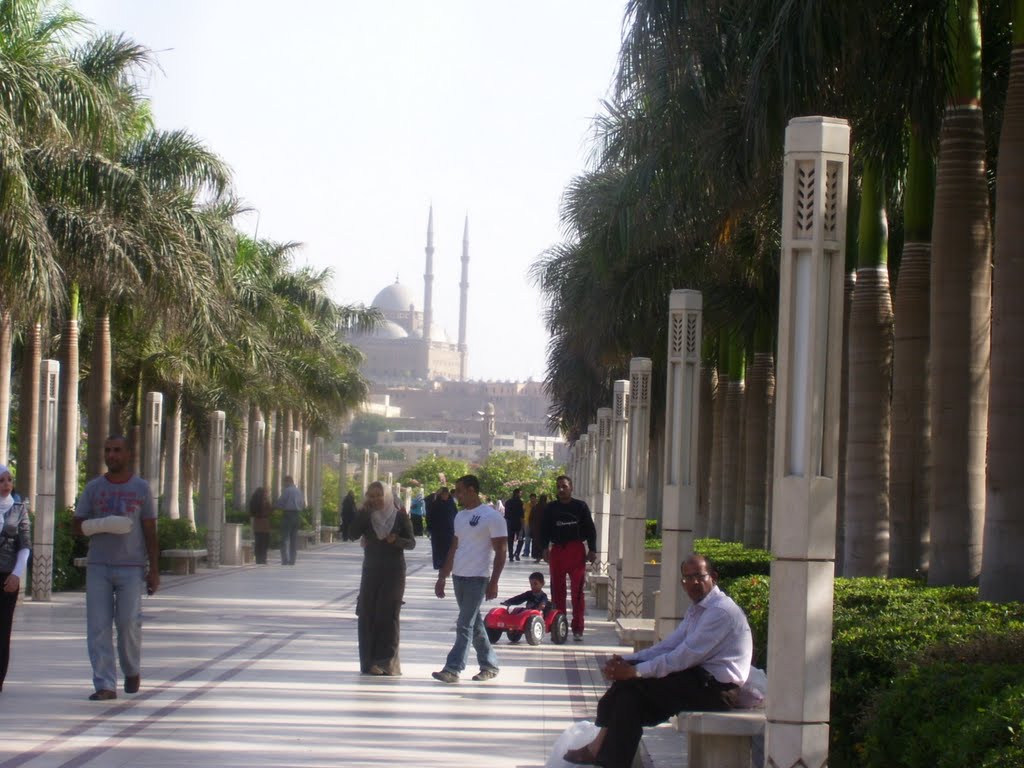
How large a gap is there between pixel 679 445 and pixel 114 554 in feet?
13.1

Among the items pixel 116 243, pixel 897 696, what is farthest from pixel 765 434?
pixel 897 696

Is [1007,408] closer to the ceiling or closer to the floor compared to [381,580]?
closer to the ceiling

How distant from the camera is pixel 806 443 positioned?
638cm

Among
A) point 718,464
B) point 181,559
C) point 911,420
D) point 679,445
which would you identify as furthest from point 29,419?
point 679,445

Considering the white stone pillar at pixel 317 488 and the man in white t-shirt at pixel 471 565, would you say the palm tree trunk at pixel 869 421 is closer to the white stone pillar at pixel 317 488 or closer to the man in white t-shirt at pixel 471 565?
the man in white t-shirt at pixel 471 565

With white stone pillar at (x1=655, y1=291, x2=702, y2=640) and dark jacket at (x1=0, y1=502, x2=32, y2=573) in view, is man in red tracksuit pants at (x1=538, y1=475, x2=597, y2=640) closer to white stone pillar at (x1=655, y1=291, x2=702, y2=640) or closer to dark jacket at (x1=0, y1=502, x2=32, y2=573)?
white stone pillar at (x1=655, y1=291, x2=702, y2=640)

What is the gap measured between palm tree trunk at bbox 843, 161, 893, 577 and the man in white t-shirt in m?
3.98

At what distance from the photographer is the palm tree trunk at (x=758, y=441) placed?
2508 centimetres

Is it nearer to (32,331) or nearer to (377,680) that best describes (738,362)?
(32,331)

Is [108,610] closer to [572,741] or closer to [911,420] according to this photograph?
[572,741]

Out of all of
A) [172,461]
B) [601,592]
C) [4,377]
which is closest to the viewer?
[601,592]

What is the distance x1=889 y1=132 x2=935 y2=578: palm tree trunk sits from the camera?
1378cm

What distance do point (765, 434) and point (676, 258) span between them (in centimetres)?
325

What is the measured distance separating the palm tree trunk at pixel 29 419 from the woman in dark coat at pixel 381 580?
12243 millimetres
